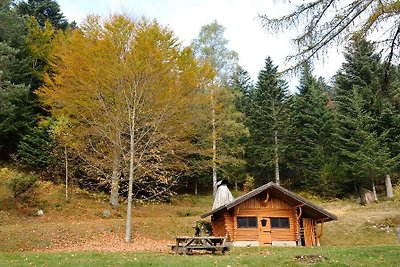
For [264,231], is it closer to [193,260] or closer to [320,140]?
A: [193,260]

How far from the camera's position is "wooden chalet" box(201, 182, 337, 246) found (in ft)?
67.1

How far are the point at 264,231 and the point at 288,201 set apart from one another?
2.12 m

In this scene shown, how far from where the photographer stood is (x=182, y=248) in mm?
15016

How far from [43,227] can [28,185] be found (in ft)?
14.8

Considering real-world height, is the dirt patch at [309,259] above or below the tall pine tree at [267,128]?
below

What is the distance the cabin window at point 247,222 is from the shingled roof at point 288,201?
1.44 meters

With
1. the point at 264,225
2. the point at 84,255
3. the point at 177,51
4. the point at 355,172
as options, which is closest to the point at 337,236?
the point at 264,225

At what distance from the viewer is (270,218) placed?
21.3m

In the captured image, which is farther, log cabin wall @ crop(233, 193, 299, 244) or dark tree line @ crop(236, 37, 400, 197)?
dark tree line @ crop(236, 37, 400, 197)

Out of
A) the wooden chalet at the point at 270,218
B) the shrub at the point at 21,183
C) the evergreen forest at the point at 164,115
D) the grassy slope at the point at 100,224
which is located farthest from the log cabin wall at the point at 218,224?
the shrub at the point at 21,183

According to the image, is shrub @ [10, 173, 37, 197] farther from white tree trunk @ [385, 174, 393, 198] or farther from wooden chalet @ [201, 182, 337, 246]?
white tree trunk @ [385, 174, 393, 198]

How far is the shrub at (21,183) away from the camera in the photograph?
22.9m

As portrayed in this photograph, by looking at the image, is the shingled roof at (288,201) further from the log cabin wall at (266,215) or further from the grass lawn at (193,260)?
the grass lawn at (193,260)

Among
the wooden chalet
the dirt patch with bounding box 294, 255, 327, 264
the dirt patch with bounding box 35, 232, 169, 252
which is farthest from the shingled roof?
the dirt patch with bounding box 294, 255, 327, 264
